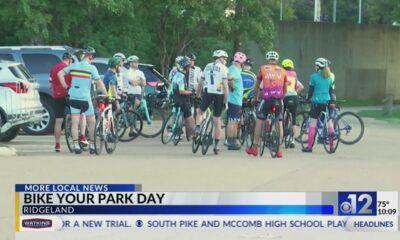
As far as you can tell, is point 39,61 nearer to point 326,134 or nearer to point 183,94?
point 183,94

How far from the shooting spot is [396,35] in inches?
1638

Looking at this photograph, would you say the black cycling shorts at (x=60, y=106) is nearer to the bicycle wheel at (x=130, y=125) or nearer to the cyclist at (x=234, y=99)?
the bicycle wheel at (x=130, y=125)

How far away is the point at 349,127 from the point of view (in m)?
16.1

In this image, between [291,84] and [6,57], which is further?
[6,57]

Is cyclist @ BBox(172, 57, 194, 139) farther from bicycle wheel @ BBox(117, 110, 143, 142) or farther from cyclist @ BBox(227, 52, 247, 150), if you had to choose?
bicycle wheel @ BBox(117, 110, 143, 142)

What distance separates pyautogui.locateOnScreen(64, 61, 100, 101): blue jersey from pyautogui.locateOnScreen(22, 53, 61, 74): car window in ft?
14.8

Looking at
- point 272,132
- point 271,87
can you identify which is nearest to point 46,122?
point 272,132

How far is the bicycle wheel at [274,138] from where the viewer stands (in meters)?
13.6

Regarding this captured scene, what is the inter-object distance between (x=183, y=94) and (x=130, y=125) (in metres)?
1.58

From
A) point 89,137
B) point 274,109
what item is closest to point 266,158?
point 274,109

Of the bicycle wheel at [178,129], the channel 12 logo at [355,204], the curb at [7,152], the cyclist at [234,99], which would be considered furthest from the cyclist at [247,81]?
the channel 12 logo at [355,204]

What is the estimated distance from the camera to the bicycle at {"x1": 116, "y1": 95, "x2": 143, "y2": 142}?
16.4 meters

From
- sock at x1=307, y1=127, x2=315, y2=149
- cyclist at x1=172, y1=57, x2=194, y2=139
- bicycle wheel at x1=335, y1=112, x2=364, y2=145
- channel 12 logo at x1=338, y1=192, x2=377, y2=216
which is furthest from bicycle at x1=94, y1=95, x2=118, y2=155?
channel 12 logo at x1=338, y1=192, x2=377, y2=216

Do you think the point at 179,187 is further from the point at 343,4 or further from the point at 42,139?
the point at 343,4
